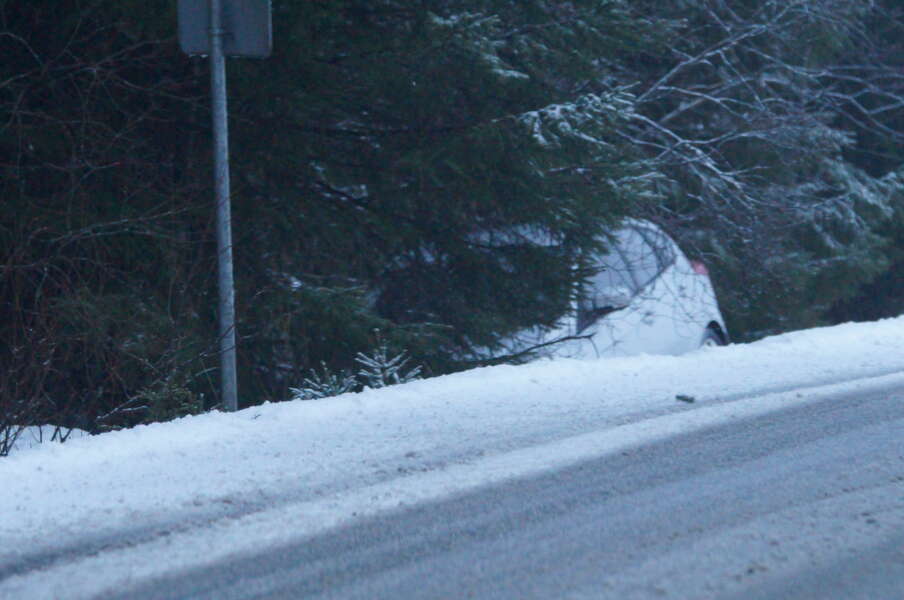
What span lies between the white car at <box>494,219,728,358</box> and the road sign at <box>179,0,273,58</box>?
396cm

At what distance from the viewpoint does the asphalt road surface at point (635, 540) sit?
4.32 meters

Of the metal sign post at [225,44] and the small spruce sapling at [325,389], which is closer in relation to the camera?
the metal sign post at [225,44]

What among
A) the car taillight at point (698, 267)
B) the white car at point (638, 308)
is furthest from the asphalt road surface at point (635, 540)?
the car taillight at point (698, 267)

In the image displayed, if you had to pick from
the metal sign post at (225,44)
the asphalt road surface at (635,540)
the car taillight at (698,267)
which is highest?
the metal sign post at (225,44)

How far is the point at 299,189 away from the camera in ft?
34.2

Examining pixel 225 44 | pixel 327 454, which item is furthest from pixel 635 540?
pixel 225 44

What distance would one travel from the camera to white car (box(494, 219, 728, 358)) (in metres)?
10.8

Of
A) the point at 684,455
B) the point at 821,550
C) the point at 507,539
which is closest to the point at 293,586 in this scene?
the point at 507,539

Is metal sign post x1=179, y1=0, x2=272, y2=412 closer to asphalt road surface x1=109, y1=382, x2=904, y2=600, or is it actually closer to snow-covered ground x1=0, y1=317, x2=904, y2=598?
snow-covered ground x1=0, y1=317, x2=904, y2=598

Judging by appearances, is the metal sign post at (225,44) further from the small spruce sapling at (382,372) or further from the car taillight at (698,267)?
the car taillight at (698,267)

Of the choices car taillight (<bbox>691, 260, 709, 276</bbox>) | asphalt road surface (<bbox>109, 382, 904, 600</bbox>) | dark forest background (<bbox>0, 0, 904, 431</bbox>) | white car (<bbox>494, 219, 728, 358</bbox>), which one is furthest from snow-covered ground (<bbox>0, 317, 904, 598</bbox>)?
car taillight (<bbox>691, 260, 709, 276</bbox>)

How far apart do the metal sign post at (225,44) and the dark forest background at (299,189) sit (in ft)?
1.46

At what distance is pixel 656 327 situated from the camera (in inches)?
452

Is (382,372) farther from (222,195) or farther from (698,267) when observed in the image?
(698,267)
